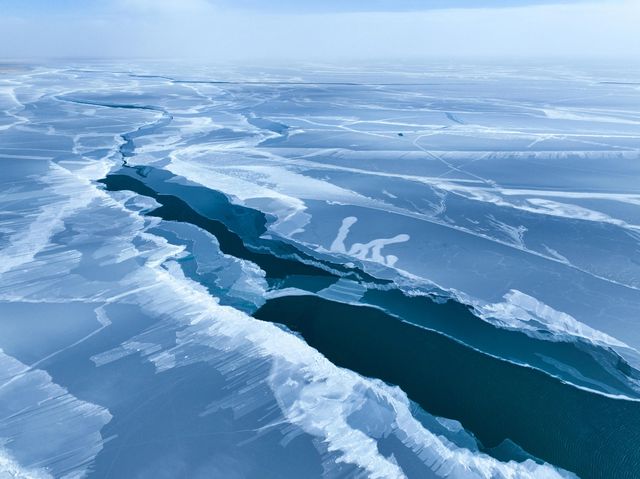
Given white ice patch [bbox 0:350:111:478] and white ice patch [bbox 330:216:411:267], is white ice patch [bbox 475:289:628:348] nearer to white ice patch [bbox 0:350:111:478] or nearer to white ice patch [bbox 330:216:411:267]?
white ice patch [bbox 330:216:411:267]

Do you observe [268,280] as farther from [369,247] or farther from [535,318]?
[535,318]

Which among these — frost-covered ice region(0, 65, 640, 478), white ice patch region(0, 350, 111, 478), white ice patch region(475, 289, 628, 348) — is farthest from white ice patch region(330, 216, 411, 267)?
white ice patch region(0, 350, 111, 478)

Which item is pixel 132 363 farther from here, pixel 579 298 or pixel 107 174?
Result: pixel 107 174

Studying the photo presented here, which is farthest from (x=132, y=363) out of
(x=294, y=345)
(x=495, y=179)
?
(x=495, y=179)

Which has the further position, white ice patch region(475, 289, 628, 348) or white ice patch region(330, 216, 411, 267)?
white ice patch region(330, 216, 411, 267)

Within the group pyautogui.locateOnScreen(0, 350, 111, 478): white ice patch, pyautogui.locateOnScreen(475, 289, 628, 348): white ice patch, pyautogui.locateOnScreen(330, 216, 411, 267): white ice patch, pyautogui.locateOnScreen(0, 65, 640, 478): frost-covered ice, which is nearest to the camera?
pyautogui.locateOnScreen(0, 350, 111, 478): white ice patch

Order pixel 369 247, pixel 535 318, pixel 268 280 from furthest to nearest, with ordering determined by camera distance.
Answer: pixel 369 247 → pixel 268 280 → pixel 535 318

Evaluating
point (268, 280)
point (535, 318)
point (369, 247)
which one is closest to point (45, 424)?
point (268, 280)

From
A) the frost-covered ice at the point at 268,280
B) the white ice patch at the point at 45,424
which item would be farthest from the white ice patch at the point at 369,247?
the white ice patch at the point at 45,424
